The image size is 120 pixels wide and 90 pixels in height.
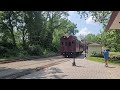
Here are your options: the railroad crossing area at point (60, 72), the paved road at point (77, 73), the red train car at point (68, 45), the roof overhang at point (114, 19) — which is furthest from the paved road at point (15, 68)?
the red train car at point (68, 45)

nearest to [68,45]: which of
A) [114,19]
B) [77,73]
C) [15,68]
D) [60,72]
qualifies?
[15,68]

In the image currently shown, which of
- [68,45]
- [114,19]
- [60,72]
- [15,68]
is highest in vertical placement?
[114,19]

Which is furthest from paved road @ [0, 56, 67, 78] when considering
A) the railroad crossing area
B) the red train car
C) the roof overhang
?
the red train car

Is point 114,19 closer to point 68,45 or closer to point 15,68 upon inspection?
point 15,68

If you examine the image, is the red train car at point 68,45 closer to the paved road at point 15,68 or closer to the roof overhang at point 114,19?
the paved road at point 15,68

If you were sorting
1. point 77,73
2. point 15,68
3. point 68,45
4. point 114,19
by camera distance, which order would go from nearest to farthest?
1. point 77,73
2. point 114,19
3. point 15,68
4. point 68,45

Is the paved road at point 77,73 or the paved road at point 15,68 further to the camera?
the paved road at point 15,68

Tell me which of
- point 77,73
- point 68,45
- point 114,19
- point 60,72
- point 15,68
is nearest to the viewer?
point 77,73

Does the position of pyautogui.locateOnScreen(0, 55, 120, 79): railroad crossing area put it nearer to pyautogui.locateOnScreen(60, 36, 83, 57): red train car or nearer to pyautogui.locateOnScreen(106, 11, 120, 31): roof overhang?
pyautogui.locateOnScreen(106, 11, 120, 31): roof overhang

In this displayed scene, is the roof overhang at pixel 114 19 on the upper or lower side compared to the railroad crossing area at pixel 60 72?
upper

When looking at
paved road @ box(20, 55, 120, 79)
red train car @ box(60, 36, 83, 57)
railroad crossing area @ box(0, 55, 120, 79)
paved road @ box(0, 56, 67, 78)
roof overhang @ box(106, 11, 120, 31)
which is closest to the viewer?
paved road @ box(20, 55, 120, 79)

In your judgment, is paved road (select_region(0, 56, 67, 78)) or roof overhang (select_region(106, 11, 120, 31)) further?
roof overhang (select_region(106, 11, 120, 31))

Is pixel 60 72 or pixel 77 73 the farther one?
pixel 60 72
